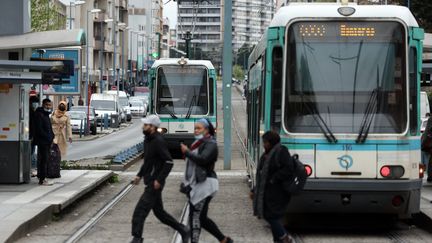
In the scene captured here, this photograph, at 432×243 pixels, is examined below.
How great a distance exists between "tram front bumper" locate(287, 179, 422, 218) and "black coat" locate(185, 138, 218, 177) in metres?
2.34

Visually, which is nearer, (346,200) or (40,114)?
(346,200)

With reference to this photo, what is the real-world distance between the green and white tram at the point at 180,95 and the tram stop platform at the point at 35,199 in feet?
31.6

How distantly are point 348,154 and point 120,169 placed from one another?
45.8 feet

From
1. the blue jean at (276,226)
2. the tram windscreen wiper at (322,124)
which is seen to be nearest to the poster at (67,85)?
the tram windscreen wiper at (322,124)

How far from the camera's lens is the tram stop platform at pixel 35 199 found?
1281 cm

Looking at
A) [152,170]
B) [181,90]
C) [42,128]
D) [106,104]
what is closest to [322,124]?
[152,170]

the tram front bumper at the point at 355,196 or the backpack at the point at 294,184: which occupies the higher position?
the backpack at the point at 294,184

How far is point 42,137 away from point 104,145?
85.8ft

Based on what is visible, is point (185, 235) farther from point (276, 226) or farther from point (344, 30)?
point (344, 30)

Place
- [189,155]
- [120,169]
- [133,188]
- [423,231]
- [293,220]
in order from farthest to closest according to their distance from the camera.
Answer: [120,169] < [133,188] < [293,220] < [423,231] < [189,155]

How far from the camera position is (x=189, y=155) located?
35.4ft

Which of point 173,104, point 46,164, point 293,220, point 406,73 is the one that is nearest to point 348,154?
point 406,73

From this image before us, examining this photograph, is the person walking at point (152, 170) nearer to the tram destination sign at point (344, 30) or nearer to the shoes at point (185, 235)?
the shoes at point (185, 235)

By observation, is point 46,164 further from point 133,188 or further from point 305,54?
point 305,54
